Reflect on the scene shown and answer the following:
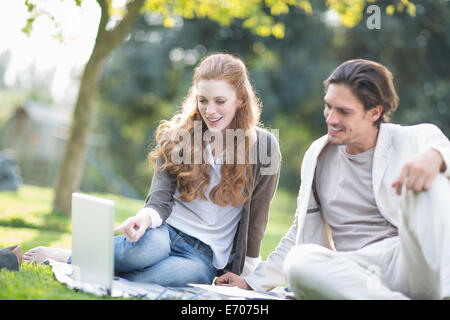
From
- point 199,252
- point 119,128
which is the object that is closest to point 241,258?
point 199,252

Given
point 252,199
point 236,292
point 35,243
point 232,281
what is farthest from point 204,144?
point 35,243

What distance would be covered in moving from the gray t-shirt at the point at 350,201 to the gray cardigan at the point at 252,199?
0.40 metres

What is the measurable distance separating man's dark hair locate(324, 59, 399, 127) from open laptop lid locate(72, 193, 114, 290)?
133 cm

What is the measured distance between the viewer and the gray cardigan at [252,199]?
10.1 ft

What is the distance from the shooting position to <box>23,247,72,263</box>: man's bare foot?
3396 mm

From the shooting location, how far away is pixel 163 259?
2.93 meters

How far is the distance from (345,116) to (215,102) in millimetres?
813

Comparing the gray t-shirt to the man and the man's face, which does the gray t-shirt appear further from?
the man's face

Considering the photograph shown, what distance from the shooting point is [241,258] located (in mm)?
3143

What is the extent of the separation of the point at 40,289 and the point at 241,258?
3.92 feet

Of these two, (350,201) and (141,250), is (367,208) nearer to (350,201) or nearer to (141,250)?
(350,201)

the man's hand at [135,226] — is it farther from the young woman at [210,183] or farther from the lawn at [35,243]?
the lawn at [35,243]

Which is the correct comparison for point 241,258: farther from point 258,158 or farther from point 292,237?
point 258,158

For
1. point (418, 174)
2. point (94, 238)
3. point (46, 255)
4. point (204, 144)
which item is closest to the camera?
point (418, 174)
